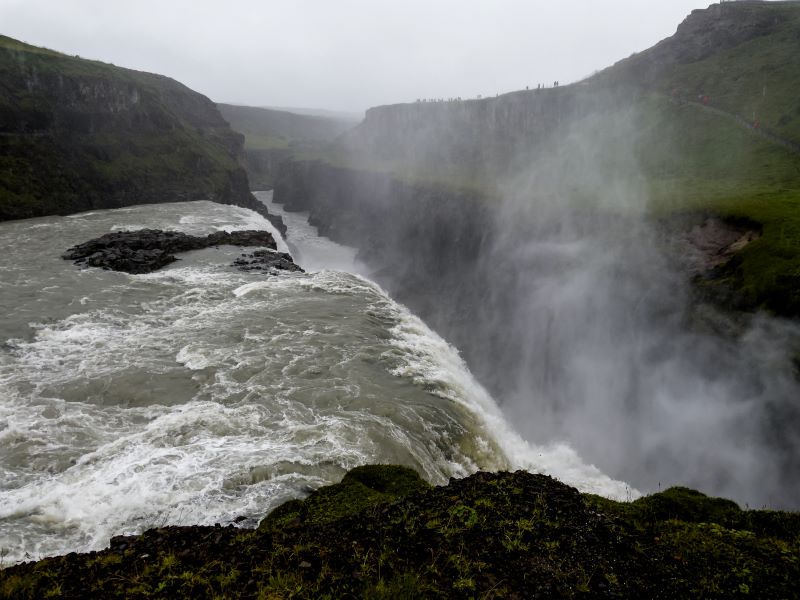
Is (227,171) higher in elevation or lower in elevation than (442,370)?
higher

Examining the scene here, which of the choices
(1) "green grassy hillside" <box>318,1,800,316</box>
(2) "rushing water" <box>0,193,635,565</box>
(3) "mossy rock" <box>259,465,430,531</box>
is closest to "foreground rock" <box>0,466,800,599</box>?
(3) "mossy rock" <box>259,465,430,531</box>

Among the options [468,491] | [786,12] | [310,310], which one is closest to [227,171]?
[310,310]

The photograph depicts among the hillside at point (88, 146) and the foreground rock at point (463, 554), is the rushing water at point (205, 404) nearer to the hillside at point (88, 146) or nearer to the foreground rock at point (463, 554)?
the foreground rock at point (463, 554)

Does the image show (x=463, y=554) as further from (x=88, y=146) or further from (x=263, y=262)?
(x=88, y=146)

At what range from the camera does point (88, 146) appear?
222 feet

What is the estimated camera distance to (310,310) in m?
28.3

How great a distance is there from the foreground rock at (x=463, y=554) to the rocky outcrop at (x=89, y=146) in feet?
198

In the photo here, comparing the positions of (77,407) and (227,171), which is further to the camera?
(227,171)

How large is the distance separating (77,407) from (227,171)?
77.8 m

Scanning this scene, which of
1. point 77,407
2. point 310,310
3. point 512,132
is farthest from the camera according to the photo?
point 512,132

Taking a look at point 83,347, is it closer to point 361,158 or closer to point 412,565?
point 412,565

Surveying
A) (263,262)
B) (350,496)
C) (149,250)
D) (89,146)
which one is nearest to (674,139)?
(263,262)

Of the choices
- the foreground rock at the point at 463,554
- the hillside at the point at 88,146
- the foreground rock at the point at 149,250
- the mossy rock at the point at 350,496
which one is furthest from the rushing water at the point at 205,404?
the hillside at the point at 88,146

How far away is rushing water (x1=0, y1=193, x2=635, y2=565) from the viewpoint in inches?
476
